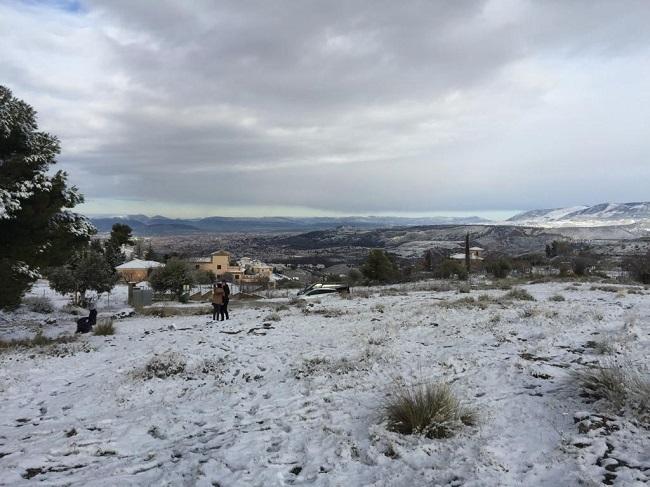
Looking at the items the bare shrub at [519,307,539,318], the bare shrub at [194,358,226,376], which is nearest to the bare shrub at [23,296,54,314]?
the bare shrub at [194,358,226,376]

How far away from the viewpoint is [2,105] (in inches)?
579

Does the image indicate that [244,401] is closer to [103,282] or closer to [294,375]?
[294,375]

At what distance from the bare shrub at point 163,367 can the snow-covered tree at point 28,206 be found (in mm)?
6961

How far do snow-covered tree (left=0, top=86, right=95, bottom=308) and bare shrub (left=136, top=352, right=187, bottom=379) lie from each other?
22.8ft

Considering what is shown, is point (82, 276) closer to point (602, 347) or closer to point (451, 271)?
point (602, 347)

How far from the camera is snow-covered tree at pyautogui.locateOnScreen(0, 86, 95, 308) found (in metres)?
14.2

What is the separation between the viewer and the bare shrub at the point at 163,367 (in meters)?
9.25

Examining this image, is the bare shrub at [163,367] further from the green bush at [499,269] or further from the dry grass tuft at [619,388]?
the green bush at [499,269]

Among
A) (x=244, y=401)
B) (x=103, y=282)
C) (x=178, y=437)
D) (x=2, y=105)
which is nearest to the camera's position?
(x=178, y=437)

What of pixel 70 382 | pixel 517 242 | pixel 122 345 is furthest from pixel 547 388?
pixel 517 242

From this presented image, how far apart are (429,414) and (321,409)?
1774 mm

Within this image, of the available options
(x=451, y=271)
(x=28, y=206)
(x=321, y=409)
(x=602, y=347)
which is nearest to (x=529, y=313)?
(x=602, y=347)

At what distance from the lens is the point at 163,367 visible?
961 cm

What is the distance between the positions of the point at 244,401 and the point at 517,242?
174276 millimetres
